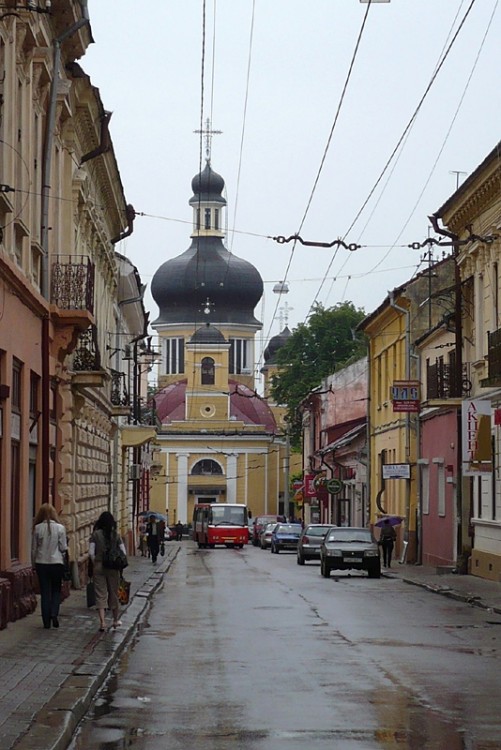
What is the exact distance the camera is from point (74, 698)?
12188mm

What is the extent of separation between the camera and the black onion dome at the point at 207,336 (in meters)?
120

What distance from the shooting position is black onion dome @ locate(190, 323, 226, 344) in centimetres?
12050

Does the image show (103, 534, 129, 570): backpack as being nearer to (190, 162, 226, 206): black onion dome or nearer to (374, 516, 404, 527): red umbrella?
(374, 516, 404, 527): red umbrella

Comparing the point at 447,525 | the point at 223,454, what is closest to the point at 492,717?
the point at 447,525

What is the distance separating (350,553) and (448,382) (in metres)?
4.89

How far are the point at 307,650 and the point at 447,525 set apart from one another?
24.1 metres

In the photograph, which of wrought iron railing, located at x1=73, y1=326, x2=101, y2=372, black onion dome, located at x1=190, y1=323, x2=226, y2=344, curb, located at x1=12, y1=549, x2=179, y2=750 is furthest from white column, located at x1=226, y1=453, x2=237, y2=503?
curb, located at x1=12, y1=549, x2=179, y2=750

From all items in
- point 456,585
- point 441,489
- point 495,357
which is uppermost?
point 495,357

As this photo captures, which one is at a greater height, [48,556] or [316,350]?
[316,350]

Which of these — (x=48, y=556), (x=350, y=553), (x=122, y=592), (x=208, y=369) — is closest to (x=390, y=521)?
(x=350, y=553)

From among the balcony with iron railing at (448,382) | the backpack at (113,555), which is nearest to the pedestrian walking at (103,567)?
the backpack at (113,555)

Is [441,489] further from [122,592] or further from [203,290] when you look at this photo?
[203,290]

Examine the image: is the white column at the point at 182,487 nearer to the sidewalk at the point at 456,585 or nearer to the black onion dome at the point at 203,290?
the black onion dome at the point at 203,290

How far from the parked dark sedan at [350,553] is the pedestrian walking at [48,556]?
767 inches
